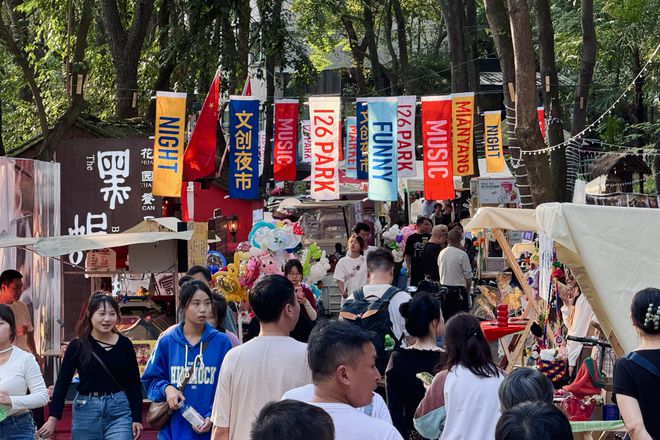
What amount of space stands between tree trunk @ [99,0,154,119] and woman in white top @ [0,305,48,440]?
1448 cm

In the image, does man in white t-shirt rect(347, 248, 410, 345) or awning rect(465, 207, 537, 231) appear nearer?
man in white t-shirt rect(347, 248, 410, 345)

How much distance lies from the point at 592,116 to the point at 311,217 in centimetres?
2121

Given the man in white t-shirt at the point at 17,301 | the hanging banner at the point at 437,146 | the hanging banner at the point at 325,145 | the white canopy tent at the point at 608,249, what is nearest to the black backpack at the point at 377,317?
the white canopy tent at the point at 608,249

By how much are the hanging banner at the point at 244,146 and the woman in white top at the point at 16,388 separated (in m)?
12.0

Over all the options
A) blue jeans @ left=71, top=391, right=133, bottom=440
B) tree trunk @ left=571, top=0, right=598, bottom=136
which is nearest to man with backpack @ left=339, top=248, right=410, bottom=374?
blue jeans @ left=71, top=391, right=133, bottom=440

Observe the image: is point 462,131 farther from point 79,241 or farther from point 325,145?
point 79,241

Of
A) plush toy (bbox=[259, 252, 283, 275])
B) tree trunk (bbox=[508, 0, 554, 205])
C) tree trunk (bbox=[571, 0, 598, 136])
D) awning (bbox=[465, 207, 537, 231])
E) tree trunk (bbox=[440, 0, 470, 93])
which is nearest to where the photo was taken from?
plush toy (bbox=[259, 252, 283, 275])

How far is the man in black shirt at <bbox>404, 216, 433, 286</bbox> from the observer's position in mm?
18250

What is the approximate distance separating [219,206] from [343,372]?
22.8 meters

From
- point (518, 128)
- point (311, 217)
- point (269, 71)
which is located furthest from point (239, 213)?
point (518, 128)

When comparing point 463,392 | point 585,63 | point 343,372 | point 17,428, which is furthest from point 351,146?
point 343,372

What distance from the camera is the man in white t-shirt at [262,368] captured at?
5.65 meters

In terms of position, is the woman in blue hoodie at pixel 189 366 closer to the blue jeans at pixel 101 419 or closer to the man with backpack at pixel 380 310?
the blue jeans at pixel 101 419

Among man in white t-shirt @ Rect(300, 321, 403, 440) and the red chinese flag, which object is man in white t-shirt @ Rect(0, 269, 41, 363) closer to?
man in white t-shirt @ Rect(300, 321, 403, 440)
